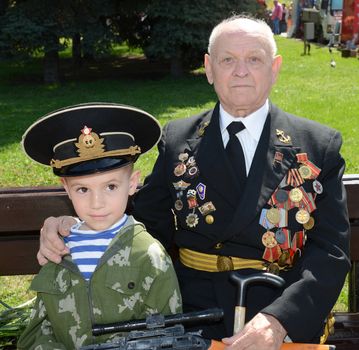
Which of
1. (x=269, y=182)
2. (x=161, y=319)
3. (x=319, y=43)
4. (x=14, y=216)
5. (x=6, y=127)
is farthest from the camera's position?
(x=319, y=43)

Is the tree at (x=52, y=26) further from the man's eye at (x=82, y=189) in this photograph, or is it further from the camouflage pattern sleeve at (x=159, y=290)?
the camouflage pattern sleeve at (x=159, y=290)

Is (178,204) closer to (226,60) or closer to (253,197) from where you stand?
(253,197)

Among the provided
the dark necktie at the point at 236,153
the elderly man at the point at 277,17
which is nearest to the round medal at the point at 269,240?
the dark necktie at the point at 236,153

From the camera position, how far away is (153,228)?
3.23 meters

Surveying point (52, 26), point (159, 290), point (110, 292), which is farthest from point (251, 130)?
point (52, 26)

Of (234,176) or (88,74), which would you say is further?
(88,74)

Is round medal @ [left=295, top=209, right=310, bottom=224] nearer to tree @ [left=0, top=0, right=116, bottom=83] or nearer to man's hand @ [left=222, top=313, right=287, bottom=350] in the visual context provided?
man's hand @ [left=222, top=313, right=287, bottom=350]

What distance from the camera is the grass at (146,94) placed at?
340 inches

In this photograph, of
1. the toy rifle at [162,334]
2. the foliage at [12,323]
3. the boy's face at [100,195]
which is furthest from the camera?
the foliage at [12,323]

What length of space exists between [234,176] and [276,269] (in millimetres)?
413

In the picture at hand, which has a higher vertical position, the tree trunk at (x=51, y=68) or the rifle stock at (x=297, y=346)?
the rifle stock at (x=297, y=346)

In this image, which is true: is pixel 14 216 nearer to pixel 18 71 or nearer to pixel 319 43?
pixel 18 71

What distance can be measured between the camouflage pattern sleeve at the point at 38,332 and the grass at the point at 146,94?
435 centimetres

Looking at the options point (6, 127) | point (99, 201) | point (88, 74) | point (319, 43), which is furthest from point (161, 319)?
point (319, 43)
